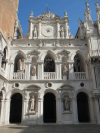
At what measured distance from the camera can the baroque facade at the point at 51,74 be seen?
44.7 feet

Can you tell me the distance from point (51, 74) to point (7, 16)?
8741 millimetres

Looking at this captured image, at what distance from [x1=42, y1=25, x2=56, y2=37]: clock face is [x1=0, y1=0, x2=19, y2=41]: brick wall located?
410cm

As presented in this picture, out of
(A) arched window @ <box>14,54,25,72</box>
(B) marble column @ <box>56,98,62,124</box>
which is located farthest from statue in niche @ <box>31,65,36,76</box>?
(B) marble column @ <box>56,98,62,124</box>

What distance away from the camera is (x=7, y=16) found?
1627 cm

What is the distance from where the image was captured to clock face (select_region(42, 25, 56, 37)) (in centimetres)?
1698

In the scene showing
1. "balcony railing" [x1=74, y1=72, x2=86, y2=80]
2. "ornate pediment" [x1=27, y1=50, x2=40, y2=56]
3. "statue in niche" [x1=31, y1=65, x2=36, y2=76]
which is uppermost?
"ornate pediment" [x1=27, y1=50, x2=40, y2=56]

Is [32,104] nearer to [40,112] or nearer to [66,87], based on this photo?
[40,112]

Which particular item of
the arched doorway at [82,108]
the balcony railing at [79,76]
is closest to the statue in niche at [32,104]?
the balcony railing at [79,76]

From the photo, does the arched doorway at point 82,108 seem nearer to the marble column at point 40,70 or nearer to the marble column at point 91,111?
the marble column at point 91,111

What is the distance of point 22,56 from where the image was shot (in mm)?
16406

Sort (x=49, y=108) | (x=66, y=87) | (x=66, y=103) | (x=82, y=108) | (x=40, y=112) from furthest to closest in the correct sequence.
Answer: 1. (x=49, y=108)
2. (x=82, y=108)
3. (x=66, y=87)
4. (x=66, y=103)
5. (x=40, y=112)

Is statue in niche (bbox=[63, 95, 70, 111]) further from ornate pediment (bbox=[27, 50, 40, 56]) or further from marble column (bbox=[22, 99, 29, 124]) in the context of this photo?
ornate pediment (bbox=[27, 50, 40, 56])

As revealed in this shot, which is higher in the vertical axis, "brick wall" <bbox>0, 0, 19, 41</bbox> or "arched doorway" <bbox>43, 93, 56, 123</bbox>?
"brick wall" <bbox>0, 0, 19, 41</bbox>

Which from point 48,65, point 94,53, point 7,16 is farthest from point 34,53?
point 94,53
